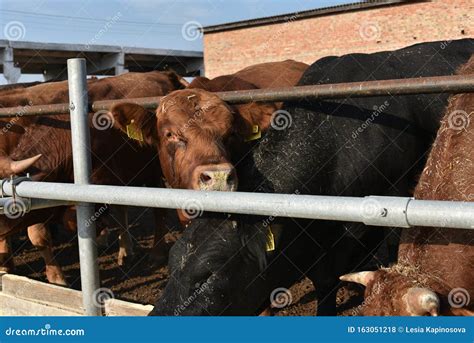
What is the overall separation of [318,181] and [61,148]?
3.22m

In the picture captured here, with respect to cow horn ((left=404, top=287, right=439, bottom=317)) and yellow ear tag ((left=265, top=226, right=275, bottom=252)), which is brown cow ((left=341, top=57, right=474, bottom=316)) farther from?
yellow ear tag ((left=265, top=226, right=275, bottom=252))

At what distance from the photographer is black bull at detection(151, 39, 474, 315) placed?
3062 millimetres

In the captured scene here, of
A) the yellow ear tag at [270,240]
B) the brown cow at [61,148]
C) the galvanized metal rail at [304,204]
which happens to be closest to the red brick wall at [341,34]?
the brown cow at [61,148]

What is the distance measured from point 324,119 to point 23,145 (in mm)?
3181

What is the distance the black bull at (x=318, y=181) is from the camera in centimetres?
306

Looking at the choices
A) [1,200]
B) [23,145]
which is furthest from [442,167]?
[23,145]

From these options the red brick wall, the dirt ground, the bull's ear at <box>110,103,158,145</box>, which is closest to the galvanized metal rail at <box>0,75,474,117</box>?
the bull's ear at <box>110,103,158,145</box>

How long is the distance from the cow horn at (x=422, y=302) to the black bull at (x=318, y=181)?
992 millimetres

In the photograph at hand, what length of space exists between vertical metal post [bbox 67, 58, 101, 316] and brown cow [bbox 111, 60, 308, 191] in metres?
0.55

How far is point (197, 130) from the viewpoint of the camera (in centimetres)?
332

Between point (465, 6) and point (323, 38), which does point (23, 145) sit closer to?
point (465, 6)

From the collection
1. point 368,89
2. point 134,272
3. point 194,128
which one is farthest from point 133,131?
point 134,272

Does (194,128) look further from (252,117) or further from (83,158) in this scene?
(83,158)

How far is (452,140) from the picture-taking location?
2.90 meters
